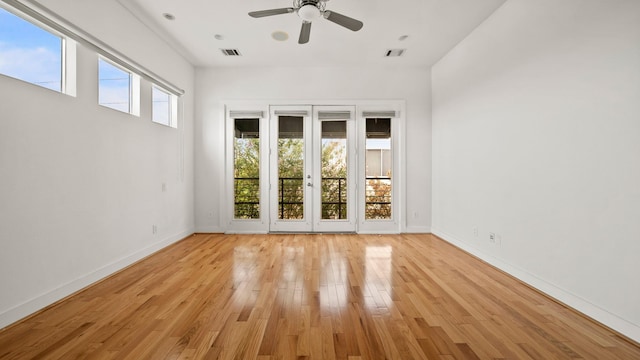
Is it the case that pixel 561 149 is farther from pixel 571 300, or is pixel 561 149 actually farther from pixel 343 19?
pixel 343 19

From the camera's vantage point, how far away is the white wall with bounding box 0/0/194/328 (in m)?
2.02

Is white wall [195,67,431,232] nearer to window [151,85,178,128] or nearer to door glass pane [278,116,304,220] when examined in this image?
door glass pane [278,116,304,220]

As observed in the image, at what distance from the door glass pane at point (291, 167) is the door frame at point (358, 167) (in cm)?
24

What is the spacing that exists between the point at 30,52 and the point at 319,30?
9.50ft

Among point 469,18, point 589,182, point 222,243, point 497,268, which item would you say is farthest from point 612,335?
point 222,243

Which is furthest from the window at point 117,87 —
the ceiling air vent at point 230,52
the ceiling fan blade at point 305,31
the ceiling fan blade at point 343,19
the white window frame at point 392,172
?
the white window frame at point 392,172

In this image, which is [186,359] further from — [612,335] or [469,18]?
[469,18]

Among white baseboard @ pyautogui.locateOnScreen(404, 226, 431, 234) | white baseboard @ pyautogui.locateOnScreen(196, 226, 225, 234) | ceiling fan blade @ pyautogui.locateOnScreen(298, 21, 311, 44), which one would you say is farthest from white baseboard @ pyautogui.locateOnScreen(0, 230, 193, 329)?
white baseboard @ pyautogui.locateOnScreen(404, 226, 431, 234)

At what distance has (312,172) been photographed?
5059 millimetres

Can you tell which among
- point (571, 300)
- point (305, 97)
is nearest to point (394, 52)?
point (305, 97)

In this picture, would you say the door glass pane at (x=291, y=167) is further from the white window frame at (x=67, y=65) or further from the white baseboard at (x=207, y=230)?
the white window frame at (x=67, y=65)

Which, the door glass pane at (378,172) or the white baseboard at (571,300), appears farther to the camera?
the door glass pane at (378,172)

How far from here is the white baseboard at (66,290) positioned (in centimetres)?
197

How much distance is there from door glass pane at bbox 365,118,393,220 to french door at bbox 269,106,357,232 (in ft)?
0.91
